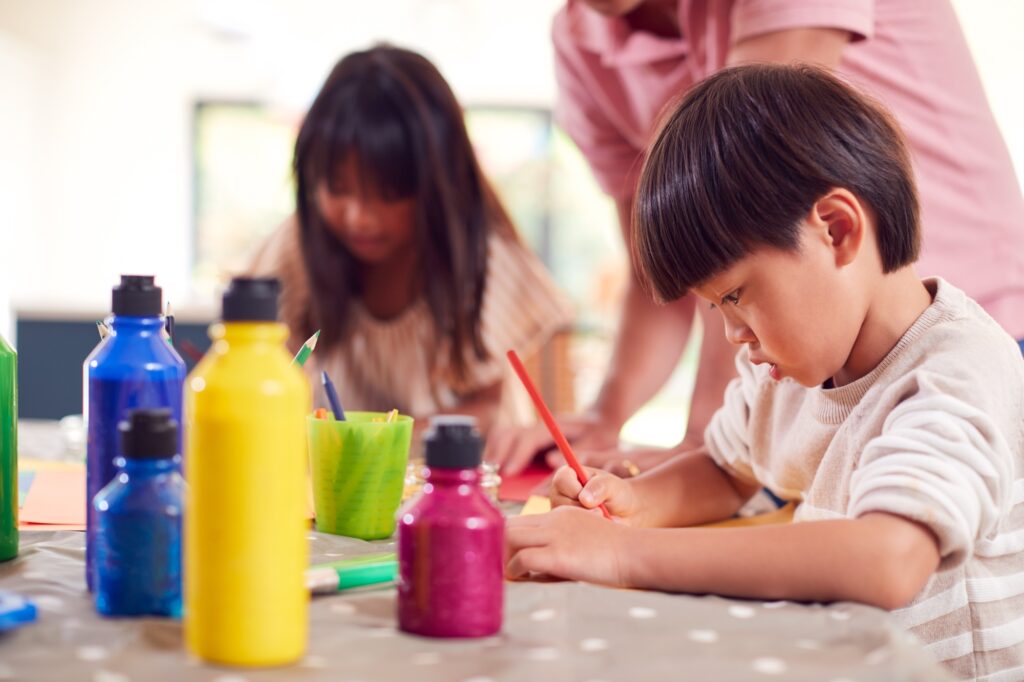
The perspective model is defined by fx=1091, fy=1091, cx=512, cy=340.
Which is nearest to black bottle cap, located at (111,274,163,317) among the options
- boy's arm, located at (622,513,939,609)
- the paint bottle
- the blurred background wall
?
the paint bottle

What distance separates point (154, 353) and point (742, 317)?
0.45 metres

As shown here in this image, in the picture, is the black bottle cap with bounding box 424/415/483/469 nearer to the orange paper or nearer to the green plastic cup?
the green plastic cup

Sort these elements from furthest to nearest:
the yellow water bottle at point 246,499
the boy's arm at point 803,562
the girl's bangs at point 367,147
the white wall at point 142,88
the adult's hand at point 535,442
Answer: the white wall at point 142,88 < the girl's bangs at point 367,147 < the adult's hand at point 535,442 < the boy's arm at point 803,562 < the yellow water bottle at point 246,499

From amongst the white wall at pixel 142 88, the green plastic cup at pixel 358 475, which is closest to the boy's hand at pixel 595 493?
the green plastic cup at pixel 358 475

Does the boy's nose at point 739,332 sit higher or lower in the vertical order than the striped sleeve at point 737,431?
higher

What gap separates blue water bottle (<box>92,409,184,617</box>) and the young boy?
215mm

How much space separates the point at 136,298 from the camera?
2.22 ft

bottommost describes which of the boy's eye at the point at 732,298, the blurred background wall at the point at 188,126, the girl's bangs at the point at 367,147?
the boy's eye at the point at 732,298

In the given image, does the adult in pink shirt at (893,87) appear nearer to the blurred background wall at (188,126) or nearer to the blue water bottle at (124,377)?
the blue water bottle at (124,377)

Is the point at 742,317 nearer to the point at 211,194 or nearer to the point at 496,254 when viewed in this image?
the point at 496,254

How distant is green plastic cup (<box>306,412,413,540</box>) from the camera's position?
2.76 feet

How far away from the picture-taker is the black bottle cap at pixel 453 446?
563 mm

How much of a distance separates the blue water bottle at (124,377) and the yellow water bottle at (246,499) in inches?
7.0

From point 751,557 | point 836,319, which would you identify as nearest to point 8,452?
point 751,557
